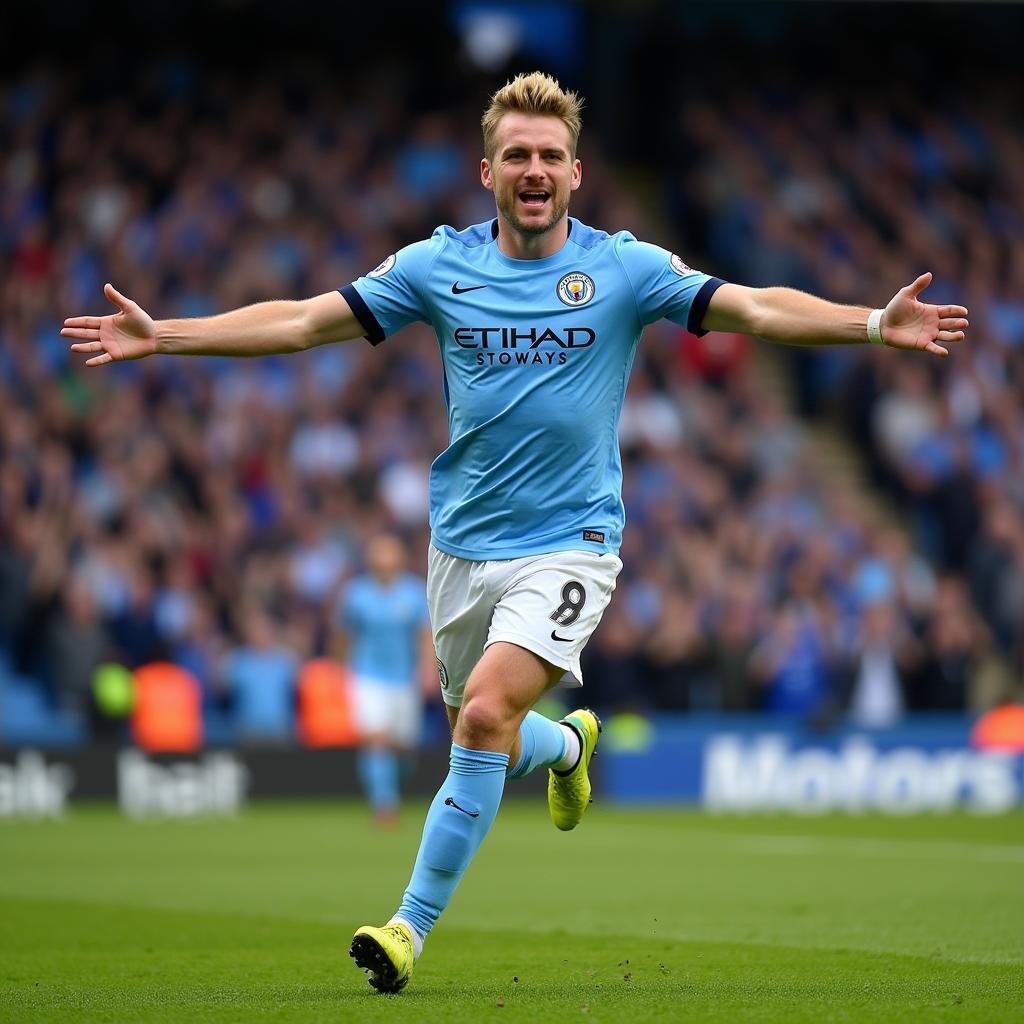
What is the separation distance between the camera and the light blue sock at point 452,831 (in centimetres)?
660

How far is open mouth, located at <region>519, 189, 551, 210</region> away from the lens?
271 inches

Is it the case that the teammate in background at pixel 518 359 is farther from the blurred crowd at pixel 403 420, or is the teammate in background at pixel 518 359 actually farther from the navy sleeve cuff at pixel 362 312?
the blurred crowd at pixel 403 420

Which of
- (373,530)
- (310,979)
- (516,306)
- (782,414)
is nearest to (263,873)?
(310,979)

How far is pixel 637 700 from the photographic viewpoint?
20.4 m

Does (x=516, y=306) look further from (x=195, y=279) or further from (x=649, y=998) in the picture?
(x=195, y=279)

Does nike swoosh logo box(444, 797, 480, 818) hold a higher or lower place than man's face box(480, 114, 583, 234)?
lower

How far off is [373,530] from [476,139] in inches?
289

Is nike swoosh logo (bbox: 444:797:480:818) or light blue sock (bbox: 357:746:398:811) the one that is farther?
light blue sock (bbox: 357:746:398:811)

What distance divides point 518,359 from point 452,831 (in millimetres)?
1630

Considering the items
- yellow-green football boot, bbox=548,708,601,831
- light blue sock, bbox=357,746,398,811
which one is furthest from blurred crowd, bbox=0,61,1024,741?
yellow-green football boot, bbox=548,708,601,831

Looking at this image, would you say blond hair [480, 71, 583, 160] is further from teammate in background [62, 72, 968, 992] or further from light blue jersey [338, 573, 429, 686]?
light blue jersey [338, 573, 429, 686]

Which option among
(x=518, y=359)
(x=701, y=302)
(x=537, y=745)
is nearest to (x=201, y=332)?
(x=518, y=359)

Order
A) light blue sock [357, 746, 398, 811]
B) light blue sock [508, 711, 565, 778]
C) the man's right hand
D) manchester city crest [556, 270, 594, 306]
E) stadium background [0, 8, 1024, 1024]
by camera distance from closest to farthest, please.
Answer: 1. the man's right hand
2. manchester city crest [556, 270, 594, 306]
3. light blue sock [508, 711, 565, 778]
4. stadium background [0, 8, 1024, 1024]
5. light blue sock [357, 746, 398, 811]

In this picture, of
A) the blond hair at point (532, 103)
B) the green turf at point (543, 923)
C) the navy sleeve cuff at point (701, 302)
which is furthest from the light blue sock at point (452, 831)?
the blond hair at point (532, 103)
